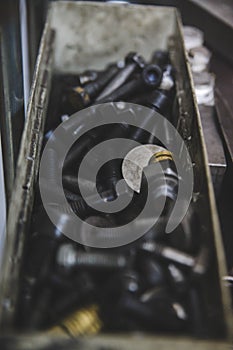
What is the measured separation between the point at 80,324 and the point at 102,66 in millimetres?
1411

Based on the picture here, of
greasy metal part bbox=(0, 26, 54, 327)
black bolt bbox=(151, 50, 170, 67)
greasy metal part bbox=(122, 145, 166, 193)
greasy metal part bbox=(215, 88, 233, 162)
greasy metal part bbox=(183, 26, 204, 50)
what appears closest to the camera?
greasy metal part bbox=(0, 26, 54, 327)

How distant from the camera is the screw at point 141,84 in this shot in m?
1.60

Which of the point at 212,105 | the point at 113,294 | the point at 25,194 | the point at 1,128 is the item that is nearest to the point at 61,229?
the point at 25,194

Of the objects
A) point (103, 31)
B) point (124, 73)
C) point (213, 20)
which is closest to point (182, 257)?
point (124, 73)

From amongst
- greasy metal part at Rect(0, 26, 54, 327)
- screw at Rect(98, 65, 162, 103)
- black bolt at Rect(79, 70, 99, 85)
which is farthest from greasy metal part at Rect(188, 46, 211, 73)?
greasy metal part at Rect(0, 26, 54, 327)

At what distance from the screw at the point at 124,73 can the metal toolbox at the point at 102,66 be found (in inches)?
5.9

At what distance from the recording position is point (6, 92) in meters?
1.39

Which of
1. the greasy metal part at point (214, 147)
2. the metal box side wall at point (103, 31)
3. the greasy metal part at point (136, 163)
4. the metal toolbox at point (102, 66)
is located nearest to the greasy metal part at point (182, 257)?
the metal toolbox at point (102, 66)

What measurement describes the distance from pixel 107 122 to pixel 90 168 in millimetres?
207

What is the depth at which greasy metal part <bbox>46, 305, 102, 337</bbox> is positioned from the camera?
0.76m

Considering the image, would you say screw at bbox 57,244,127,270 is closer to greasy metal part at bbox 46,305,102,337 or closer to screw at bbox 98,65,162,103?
greasy metal part at bbox 46,305,102,337

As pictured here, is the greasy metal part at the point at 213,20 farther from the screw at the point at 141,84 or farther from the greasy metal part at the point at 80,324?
the greasy metal part at the point at 80,324

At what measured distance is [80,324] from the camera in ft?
2.53

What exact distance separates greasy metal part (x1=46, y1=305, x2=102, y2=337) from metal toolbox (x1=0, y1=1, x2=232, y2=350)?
0.21ft
